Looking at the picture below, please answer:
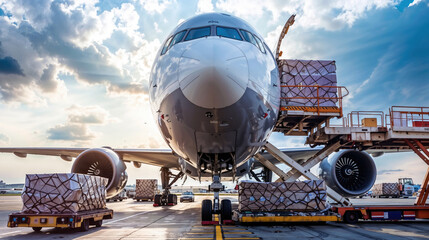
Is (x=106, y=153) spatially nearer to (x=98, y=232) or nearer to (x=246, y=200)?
(x=98, y=232)

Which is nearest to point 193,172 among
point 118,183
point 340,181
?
point 118,183

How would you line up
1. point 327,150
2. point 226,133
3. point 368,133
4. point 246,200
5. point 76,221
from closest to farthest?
point 226,133, point 76,221, point 246,200, point 368,133, point 327,150

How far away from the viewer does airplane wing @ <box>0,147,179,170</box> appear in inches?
561

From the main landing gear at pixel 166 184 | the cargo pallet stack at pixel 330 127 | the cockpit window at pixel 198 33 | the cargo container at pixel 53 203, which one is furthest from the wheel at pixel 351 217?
the main landing gear at pixel 166 184

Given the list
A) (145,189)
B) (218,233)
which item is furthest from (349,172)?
(145,189)

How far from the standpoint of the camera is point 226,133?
256 inches

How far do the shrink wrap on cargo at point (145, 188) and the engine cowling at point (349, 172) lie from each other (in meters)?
20.4

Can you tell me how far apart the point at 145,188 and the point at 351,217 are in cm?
2261

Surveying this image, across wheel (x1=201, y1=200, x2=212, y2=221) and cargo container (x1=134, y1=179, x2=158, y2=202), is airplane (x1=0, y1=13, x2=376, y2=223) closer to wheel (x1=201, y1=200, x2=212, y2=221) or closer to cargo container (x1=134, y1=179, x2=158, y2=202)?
wheel (x1=201, y1=200, x2=212, y2=221)

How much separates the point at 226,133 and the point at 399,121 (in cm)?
806

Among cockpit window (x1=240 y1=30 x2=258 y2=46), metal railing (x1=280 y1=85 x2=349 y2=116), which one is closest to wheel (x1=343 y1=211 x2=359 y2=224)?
metal railing (x1=280 y1=85 x2=349 y2=116)

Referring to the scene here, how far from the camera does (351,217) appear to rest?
10102mm

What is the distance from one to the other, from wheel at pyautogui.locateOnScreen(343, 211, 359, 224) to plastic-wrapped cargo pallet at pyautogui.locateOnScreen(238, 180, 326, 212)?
0.90m

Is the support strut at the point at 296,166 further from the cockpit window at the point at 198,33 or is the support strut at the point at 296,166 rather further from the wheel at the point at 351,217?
the cockpit window at the point at 198,33
